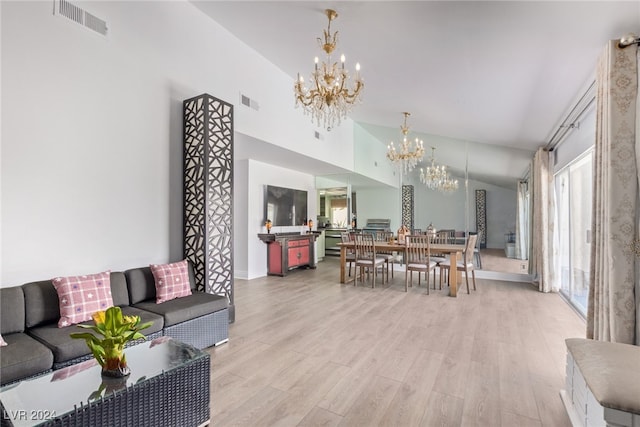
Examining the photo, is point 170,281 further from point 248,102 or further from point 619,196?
point 619,196

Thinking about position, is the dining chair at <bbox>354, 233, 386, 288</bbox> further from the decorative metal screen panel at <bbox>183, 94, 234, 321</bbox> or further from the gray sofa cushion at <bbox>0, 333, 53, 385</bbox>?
the gray sofa cushion at <bbox>0, 333, 53, 385</bbox>

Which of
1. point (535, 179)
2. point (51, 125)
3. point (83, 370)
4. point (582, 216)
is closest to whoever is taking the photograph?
point (83, 370)

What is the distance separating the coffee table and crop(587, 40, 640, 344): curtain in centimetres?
288

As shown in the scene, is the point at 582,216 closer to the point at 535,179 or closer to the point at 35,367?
the point at 535,179

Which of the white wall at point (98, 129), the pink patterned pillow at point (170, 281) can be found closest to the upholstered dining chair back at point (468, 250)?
the pink patterned pillow at point (170, 281)

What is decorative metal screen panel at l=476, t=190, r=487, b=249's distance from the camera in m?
6.27

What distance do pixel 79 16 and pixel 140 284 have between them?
2.62 meters

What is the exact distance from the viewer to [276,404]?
210 centimetres

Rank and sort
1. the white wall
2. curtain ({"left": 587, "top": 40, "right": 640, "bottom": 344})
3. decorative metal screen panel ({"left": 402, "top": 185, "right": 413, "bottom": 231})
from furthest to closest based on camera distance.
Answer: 1. decorative metal screen panel ({"left": 402, "top": 185, "right": 413, "bottom": 231})
2. the white wall
3. curtain ({"left": 587, "top": 40, "right": 640, "bottom": 344})

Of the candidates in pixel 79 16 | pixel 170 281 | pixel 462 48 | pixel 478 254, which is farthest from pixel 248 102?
pixel 478 254

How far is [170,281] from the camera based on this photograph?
Answer: 308 cm

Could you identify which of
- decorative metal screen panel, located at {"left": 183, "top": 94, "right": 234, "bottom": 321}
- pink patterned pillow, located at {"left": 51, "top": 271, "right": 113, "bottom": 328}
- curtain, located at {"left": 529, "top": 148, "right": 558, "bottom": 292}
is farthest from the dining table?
pink patterned pillow, located at {"left": 51, "top": 271, "right": 113, "bottom": 328}

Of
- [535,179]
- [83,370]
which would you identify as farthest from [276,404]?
[535,179]

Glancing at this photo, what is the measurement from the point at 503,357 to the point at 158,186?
401 cm
